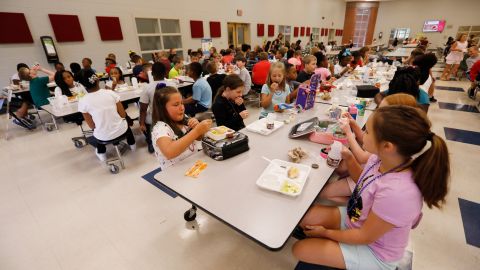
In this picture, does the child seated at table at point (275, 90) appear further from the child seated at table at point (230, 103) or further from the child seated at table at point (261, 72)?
the child seated at table at point (261, 72)

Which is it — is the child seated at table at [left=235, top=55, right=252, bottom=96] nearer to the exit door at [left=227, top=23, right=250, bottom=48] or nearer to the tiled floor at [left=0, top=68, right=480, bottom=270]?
the tiled floor at [left=0, top=68, right=480, bottom=270]

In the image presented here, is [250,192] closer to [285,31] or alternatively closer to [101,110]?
[101,110]

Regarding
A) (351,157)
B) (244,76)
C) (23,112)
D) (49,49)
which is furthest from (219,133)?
(49,49)

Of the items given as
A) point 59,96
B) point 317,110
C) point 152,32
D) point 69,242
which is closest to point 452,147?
point 317,110

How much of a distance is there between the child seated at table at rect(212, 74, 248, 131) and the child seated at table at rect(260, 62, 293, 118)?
0.43 metres

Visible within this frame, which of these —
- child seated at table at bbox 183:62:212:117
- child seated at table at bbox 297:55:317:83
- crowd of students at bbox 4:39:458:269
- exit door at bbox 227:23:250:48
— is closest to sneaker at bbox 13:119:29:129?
crowd of students at bbox 4:39:458:269

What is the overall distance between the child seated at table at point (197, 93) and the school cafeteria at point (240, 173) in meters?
0.04

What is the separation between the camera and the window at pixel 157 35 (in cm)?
740

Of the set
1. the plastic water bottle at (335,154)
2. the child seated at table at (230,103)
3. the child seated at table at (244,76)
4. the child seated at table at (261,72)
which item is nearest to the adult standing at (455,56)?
the child seated at table at (261,72)

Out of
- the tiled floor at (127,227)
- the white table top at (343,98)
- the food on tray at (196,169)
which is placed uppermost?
the white table top at (343,98)

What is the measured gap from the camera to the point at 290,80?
3350 mm

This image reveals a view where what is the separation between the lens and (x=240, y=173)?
139cm

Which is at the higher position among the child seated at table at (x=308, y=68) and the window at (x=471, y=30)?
the window at (x=471, y=30)

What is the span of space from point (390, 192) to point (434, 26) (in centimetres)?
2136
